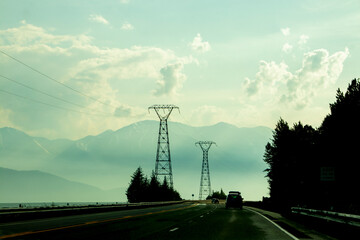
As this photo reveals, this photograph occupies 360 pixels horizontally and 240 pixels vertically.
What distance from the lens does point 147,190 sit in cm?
14088

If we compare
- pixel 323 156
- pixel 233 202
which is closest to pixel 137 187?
pixel 323 156

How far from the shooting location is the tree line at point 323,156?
64.8 metres

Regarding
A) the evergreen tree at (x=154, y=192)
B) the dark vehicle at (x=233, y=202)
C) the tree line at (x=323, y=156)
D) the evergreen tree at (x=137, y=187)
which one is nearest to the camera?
the dark vehicle at (x=233, y=202)

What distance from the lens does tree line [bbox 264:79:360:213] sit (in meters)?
64.8

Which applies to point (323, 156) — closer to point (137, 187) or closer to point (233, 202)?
point (233, 202)

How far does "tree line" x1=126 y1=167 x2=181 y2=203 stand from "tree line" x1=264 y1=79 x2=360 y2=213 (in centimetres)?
3620

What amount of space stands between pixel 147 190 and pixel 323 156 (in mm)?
75459

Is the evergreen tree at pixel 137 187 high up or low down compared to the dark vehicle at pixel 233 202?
up

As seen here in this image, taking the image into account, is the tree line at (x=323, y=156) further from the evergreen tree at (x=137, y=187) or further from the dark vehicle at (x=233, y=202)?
the evergreen tree at (x=137, y=187)

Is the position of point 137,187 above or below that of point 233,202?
above

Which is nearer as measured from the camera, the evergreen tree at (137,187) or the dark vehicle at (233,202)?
the dark vehicle at (233,202)

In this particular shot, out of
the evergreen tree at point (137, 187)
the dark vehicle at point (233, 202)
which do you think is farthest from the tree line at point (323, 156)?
the evergreen tree at point (137, 187)

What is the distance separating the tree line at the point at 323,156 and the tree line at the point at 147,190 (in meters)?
36.2

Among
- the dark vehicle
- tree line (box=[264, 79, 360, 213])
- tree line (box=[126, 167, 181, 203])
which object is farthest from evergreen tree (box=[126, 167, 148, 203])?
the dark vehicle
